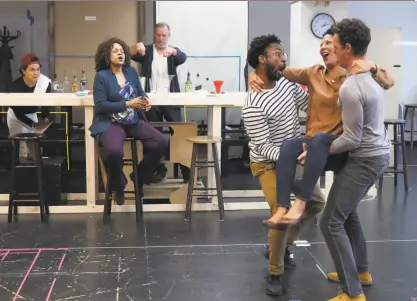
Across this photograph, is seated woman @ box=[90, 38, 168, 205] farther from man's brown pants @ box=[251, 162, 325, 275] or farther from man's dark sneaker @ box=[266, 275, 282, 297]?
man's dark sneaker @ box=[266, 275, 282, 297]

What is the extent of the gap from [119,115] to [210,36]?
11.7 feet

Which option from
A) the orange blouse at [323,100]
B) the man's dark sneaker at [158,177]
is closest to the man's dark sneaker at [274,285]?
the orange blouse at [323,100]

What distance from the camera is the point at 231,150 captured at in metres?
7.77

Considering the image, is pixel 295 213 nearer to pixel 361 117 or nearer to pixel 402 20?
pixel 361 117

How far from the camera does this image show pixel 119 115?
4520mm

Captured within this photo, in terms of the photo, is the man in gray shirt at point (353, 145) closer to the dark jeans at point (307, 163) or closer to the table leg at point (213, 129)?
the dark jeans at point (307, 163)

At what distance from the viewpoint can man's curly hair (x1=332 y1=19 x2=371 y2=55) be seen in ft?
9.05

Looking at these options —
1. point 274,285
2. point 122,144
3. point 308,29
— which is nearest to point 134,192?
point 122,144

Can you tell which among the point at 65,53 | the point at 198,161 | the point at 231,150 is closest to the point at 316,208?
the point at 198,161

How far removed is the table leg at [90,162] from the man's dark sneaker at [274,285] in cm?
210

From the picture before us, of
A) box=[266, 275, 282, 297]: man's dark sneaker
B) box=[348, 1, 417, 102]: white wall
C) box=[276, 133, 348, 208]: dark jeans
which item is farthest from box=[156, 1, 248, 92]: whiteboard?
box=[276, 133, 348, 208]: dark jeans

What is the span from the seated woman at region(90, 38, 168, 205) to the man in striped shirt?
4.64ft

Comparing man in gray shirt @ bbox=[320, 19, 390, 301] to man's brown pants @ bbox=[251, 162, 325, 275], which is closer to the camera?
man in gray shirt @ bbox=[320, 19, 390, 301]

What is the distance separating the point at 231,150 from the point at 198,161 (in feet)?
9.87
